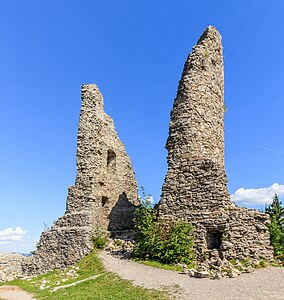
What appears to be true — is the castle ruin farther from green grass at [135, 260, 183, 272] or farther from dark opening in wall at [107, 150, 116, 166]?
green grass at [135, 260, 183, 272]

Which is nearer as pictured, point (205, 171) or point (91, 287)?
point (91, 287)

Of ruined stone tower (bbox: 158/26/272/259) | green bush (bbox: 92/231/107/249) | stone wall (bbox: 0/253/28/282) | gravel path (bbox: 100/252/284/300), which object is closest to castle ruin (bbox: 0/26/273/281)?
ruined stone tower (bbox: 158/26/272/259)

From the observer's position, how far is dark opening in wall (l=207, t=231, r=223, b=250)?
14.0 meters

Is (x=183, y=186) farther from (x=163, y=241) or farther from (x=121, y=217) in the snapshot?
(x=121, y=217)

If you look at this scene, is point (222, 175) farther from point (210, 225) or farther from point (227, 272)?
point (227, 272)

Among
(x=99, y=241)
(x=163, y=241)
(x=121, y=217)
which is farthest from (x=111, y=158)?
(x=163, y=241)

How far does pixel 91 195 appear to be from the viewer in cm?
1780

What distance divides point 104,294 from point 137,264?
3.37m

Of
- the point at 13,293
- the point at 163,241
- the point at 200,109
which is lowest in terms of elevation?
the point at 13,293

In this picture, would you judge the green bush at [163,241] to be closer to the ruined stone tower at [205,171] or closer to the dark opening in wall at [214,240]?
the ruined stone tower at [205,171]

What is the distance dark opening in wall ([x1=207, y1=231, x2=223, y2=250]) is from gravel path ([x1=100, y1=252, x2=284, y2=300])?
257 centimetres

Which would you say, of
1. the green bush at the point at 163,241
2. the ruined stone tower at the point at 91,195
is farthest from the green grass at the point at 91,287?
the green bush at the point at 163,241

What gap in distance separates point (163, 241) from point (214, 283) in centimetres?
397

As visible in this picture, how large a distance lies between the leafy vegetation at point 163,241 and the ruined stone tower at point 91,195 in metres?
3.28
